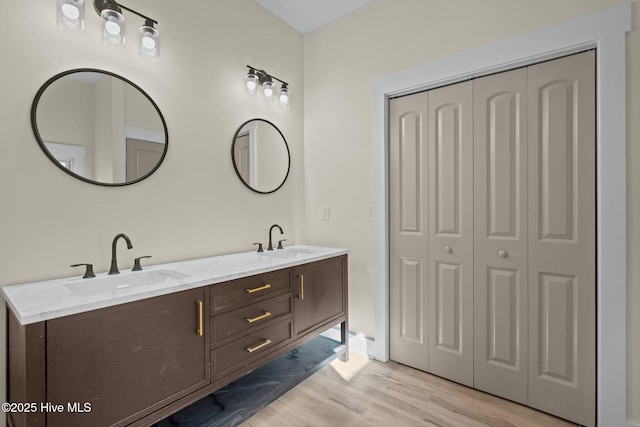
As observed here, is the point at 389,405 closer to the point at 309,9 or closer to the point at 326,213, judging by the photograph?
the point at 326,213

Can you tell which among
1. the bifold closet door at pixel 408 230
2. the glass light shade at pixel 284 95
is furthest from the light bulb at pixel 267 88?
the bifold closet door at pixel 408 230

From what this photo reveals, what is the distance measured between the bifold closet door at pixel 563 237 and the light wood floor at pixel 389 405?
23cm

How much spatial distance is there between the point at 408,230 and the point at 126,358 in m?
1.83

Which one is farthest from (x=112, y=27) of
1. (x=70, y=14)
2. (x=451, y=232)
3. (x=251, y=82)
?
(x=451, y=232)

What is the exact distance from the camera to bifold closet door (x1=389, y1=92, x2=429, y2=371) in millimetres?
2281

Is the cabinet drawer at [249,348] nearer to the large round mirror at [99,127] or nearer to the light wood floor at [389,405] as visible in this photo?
the light wood floor at [389,405]

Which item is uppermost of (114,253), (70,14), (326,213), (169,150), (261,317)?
(70,14)

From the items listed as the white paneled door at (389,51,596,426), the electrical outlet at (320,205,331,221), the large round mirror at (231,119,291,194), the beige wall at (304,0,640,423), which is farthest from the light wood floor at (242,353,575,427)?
the large round mirror at (231,119,291,194)

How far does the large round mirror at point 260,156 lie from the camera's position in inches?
93.4

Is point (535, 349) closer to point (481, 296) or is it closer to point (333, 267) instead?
point (481, 296)

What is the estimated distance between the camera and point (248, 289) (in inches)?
66.9

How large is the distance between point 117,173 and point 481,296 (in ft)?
7.43

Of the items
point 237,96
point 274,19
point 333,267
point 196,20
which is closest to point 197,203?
point 237,96

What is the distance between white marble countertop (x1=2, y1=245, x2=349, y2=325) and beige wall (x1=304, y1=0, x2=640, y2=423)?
56 centimetres
